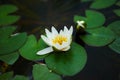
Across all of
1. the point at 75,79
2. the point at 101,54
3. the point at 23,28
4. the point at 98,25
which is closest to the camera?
the point at 75,79

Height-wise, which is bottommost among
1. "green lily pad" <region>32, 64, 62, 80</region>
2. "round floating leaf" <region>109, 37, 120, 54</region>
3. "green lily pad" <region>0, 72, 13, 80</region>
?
"green lily pad" <region>0, 72, 13, 80</region>

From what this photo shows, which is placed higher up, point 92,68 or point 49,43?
point 49,43

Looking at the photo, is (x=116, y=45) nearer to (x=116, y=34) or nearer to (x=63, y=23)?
(x=116, y=34)

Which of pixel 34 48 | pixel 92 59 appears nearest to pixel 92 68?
pixel 92 59

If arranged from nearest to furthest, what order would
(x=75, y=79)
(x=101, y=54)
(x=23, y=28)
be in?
(x=75, y=79) → (x=101, y=54) → (x=23, y=28)

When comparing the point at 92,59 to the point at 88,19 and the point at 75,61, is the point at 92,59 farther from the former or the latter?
the point at 88,19

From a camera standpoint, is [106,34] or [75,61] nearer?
[75,61]

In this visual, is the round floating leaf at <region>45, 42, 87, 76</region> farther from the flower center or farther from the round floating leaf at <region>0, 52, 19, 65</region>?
the round floating leaf at <region>0, 52, 19, 65</region>

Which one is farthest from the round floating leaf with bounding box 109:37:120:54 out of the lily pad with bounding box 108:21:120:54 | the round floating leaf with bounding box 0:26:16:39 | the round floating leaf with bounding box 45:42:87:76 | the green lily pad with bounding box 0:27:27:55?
the round floating leaf with bounding box 0:26:16:39
